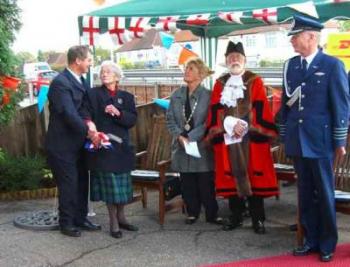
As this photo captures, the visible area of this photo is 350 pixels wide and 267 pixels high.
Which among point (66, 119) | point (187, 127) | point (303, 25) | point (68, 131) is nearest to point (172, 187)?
point (187, 127)

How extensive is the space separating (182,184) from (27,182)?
2.59 meters

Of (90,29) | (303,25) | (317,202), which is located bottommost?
(317,202)

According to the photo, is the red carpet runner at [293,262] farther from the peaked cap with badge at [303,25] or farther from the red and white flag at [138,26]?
the red and white flag at [138,26]

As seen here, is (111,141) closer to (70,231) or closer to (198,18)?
(70,231)

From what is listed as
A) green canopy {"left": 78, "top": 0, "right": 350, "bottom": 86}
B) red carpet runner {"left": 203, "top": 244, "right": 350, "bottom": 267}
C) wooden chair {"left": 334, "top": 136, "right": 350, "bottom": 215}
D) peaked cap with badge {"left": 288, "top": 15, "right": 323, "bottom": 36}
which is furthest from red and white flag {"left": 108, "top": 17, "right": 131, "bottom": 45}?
red carpet runner {"left": 203, "top": 244, "right": 350, "bottom": 267}

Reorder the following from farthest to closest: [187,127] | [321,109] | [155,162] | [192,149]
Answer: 1. [155,162]
2. [187,127]
3. [192,149]
4. [321,109]

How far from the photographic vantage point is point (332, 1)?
17.1 feet

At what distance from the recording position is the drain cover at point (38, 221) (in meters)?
5.81

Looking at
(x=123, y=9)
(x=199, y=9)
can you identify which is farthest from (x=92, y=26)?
(x=199, y=9)

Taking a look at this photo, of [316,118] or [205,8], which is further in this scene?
[205,8]

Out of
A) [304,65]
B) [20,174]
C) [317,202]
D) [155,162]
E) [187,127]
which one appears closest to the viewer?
[304,65]

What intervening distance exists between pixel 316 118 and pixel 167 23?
2088 mm

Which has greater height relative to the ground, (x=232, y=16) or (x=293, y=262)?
(x=232, y=16)

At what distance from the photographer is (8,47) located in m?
6.66
